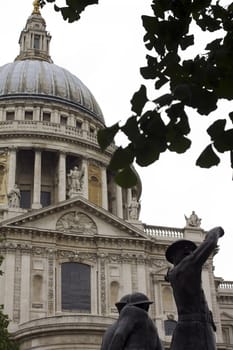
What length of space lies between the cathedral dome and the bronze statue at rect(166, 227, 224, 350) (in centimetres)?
5252

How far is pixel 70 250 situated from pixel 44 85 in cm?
2397

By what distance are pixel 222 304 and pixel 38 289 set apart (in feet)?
61.6

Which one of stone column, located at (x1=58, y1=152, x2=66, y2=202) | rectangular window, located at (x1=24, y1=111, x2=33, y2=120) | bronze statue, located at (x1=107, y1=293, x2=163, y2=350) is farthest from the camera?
rectangular window, located at (x1=24, y1=111, x2=33, y2=120)

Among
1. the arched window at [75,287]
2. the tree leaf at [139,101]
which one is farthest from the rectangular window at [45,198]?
the tree leaf at [139,101]

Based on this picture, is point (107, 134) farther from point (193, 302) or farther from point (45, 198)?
point (45, 198)

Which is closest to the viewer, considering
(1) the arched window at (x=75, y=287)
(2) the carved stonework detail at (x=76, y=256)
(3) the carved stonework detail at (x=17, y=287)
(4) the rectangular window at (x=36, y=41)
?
(3) the carved stonework detail at (x=17, y=287)

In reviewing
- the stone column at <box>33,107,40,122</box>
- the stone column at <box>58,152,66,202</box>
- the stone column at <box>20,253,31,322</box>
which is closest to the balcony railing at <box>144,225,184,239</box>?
the stone column at <box>58,152,66,202</box>

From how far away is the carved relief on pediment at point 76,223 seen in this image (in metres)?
42.7

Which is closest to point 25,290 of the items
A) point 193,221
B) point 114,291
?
point 114,291

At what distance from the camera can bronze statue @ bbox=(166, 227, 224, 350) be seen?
8242 millimetres

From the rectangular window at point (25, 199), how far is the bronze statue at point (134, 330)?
146 feet

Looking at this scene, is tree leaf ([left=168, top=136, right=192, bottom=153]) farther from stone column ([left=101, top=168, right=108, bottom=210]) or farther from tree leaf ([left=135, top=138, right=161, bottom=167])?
stone column ([left=101, top=168, right=108, bottom=210])

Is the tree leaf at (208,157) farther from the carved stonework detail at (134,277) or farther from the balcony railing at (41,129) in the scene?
the balcony railing at (41,129)

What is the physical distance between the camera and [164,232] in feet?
152
